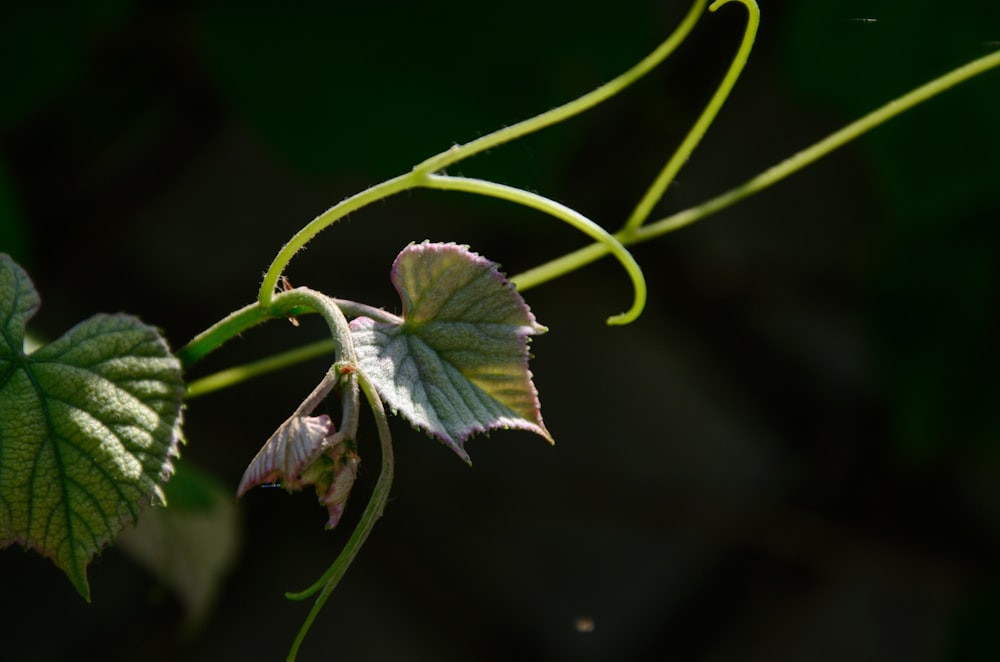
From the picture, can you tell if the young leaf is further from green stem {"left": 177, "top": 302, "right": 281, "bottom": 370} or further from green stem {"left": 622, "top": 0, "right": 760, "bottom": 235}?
green stem {"left": 622, "top": 0, "right": 760, "bottom": 235}

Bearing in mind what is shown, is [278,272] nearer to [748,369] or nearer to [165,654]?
[165,654]

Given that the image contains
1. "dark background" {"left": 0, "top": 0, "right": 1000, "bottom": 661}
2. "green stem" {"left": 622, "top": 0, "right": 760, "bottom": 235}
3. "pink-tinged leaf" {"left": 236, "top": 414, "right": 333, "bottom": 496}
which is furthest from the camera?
"dark background" {"left": 0, "top": 0, "right": 1000, "bottom": 661}

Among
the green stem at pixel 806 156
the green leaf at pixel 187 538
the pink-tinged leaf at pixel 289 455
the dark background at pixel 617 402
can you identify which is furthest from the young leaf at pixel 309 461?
the dark background at pixel 617 402

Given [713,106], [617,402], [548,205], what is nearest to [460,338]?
[548,205]

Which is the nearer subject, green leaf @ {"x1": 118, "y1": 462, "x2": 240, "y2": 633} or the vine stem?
the vine stem

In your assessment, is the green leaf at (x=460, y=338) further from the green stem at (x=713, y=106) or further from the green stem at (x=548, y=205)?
the green stem at (x=713, y=106)

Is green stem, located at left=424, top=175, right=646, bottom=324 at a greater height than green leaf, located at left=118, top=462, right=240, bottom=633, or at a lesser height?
greater

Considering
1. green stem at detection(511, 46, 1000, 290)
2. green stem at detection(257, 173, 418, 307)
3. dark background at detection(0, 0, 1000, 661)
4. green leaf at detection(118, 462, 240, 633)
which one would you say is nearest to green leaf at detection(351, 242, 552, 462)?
green stem at detection(257, 173, 418, 307)
